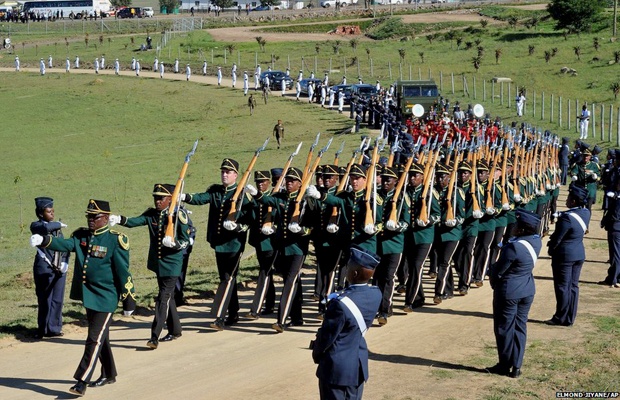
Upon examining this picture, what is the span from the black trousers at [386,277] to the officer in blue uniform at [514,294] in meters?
2.29

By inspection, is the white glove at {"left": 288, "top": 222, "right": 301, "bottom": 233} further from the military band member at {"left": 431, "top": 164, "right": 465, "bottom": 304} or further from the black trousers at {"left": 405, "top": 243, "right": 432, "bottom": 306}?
the military band member at {"left": 431, "top": 164, "right": 465, "bottom": 304}

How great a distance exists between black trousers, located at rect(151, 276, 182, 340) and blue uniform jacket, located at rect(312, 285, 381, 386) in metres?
4.30

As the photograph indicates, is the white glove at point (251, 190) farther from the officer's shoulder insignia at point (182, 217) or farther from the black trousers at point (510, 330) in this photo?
the black trousers at point (510, 330)

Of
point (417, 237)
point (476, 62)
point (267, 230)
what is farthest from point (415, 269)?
point (476, 62)

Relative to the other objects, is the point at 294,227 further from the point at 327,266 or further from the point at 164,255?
the point at 164,255

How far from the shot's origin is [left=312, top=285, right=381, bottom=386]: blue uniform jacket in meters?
7.75

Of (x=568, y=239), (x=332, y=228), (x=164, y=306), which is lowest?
(x=164, y=306)

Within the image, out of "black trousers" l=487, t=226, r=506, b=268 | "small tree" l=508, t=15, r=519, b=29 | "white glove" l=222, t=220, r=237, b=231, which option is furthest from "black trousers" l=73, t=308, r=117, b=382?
"small tree" l=508, t=15, r=519, b=29

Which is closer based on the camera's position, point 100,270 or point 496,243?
point 100,270

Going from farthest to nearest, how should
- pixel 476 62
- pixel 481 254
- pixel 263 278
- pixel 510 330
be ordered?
pixel 476 62 → pixel 481 254 → pixel 263 278 → pixel 510 330

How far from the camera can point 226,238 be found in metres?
13.1

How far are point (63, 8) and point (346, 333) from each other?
108 m

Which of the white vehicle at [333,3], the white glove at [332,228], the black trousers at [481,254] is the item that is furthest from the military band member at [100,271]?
the white vehicle at [333,3]

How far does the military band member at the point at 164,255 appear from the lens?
11.8 metres
